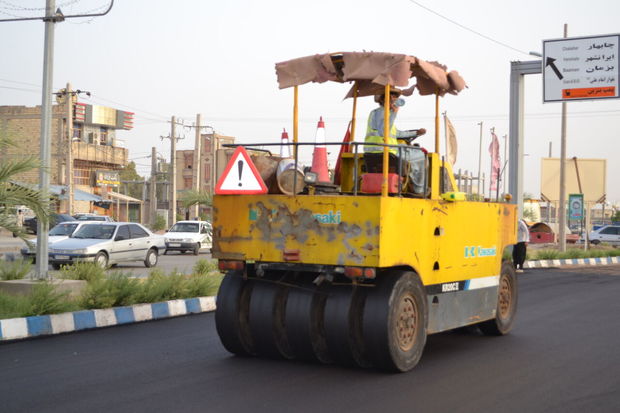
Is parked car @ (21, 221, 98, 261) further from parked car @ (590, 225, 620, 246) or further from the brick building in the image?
the brick building

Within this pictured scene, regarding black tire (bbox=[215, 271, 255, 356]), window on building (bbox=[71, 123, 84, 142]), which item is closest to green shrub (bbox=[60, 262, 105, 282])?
black tire (bbox=[215, 271, 255, 356])

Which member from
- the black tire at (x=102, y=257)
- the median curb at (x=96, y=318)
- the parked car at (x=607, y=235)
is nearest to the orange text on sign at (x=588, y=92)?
the black tire at (x=102, y=257)

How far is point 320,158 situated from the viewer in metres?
8.67

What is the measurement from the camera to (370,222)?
7613 millimetres

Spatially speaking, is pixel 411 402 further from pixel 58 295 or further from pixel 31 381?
pixel 58 295

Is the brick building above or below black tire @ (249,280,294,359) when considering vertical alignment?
above

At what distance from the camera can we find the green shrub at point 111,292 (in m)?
12.0

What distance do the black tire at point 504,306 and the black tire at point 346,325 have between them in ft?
10.6

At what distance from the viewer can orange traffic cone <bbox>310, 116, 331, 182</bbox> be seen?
8.46 metres

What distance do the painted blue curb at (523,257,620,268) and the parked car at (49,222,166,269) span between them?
1317cm

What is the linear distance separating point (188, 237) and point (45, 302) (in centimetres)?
2517

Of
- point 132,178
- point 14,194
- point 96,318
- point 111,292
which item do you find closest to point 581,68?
point 111,292

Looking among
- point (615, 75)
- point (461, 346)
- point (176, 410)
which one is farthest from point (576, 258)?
point (176, 410)

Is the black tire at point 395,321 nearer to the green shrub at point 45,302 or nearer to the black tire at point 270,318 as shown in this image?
the black tire at point 270,318
